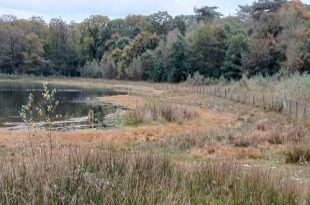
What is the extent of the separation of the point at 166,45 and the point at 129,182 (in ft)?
243

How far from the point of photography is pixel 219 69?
238 feet

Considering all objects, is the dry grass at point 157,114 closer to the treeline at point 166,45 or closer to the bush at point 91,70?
the treeline at point 166,45

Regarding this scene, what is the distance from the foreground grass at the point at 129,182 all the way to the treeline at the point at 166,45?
46.8m

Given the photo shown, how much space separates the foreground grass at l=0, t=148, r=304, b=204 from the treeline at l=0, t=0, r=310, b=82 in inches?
1842

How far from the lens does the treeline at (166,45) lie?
197 feet

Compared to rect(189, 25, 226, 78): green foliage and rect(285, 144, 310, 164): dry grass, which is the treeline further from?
rect(285, 144, 310, 164): dry grass

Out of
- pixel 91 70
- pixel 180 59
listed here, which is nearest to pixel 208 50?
pixel 180 59

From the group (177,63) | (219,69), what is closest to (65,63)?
(177,63)

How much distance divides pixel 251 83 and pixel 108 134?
26829 millimetres

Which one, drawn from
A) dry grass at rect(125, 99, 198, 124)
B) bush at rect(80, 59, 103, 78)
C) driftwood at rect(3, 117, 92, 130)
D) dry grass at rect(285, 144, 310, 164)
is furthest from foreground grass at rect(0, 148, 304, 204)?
bush at rect(80, 59, 103, 78)

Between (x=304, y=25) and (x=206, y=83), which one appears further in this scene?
(x=206, y=83)

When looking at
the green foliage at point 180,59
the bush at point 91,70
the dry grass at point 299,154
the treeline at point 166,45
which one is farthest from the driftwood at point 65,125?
the bush at point 91,70

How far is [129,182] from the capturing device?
6.00 meters

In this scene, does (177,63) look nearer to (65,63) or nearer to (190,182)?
(65,63)
